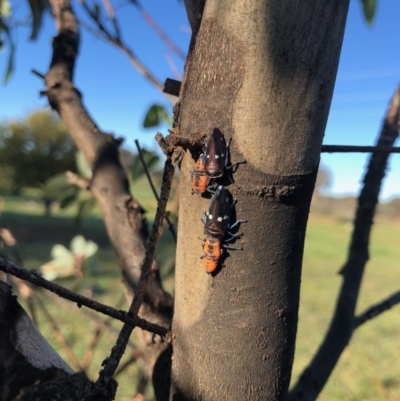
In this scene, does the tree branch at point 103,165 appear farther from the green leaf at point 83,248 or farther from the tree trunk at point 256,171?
the green leaf at point 83,248

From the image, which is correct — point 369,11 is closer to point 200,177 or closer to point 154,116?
point 154,116

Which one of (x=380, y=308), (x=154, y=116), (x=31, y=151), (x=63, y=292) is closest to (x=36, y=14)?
(x=154, y=116)

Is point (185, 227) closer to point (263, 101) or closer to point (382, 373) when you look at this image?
point (263, 101)

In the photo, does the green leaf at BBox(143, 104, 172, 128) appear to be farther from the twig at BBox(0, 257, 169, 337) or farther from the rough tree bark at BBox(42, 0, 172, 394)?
the twig at BBox(0, 257, 169, 337)

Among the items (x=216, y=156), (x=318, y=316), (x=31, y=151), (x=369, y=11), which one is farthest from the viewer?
(x=31, y=151)

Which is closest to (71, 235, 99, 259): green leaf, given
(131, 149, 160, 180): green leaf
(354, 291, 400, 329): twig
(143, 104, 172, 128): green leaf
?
(131, 149, 160, 180): green leaf

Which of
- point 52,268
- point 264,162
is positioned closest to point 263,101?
point 264,162
